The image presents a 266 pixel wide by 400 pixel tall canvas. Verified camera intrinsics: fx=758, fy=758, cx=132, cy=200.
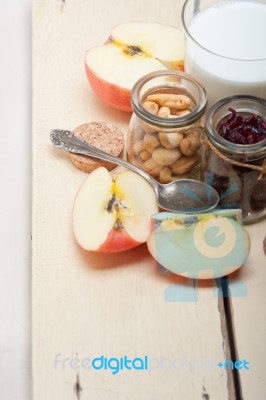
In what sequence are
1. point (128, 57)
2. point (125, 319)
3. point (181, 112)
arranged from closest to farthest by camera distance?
point (125, 319)
point (181, 112)
point (128, 57)

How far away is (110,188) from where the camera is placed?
1.06 meters

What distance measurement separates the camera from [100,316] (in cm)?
98

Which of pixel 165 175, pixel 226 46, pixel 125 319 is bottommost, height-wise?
pixel 125 319

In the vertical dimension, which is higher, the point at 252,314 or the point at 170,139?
the point at 170,139

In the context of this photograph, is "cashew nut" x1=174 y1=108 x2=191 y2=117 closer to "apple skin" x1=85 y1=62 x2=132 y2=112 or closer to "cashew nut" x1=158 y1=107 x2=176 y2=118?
"cashew nut" x1=158 y1=107 x2=176 y2=118

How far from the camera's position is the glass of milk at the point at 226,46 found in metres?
1.09

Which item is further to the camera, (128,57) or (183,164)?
(128,57)

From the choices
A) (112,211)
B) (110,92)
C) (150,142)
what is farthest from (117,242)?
(110,92)

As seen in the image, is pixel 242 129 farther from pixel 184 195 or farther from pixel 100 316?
pixel 100 316

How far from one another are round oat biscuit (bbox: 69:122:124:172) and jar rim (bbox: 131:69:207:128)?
0.11 metres

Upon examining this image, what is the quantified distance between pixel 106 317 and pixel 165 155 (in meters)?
0.24

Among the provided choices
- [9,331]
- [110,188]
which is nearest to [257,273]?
[110,188]

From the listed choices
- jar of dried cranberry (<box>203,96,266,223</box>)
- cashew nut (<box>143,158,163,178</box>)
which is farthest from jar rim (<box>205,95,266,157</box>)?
cashew nut (<box>143,158,163,178</box>)

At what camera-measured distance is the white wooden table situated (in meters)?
0.92
